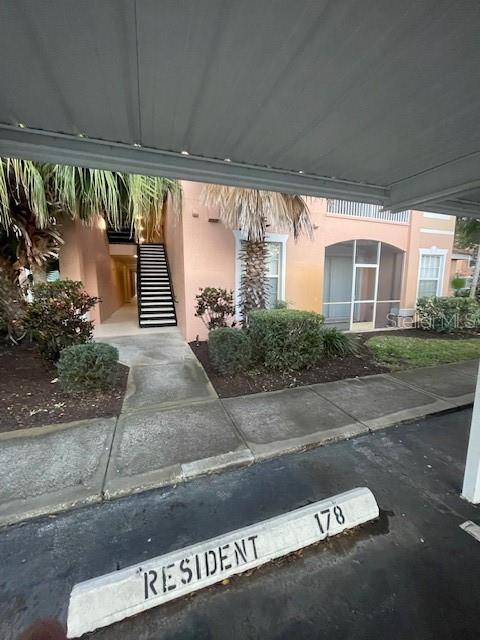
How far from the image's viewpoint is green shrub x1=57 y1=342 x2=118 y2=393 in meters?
3.64

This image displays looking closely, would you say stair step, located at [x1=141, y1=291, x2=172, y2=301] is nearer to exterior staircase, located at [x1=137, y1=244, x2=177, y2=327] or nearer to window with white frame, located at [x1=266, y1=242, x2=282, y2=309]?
exterior staircase, located at [x1=137, y1=244, x2=177, y2=327]

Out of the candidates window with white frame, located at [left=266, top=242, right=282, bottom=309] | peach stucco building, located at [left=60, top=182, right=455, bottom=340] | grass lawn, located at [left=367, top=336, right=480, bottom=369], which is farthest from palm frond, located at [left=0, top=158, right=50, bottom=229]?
grass lawn, located at [left=367, top=336, right=480, bottom=369]

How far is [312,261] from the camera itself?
795cm

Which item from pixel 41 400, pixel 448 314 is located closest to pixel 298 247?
pixel 448 314

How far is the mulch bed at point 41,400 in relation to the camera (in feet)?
10.7

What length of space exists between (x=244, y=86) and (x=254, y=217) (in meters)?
4.00

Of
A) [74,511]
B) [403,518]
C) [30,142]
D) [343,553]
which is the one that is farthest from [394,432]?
[30,142]

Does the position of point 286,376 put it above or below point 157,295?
below

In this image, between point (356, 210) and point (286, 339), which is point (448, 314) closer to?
point (356, 210)

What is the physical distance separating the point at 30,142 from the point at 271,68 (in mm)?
1852

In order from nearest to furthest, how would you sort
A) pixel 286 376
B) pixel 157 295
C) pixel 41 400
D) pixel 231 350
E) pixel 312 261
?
pixel 41 400
pixel 231 350
pixel 286 376
pixel 312 261
pixel 157 295

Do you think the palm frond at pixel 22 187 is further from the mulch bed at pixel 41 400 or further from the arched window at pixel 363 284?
the arched window at pixel 363 284

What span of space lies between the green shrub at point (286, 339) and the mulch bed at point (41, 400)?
91.3 inches

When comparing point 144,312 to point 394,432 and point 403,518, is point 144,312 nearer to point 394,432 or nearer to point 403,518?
point 394,432
